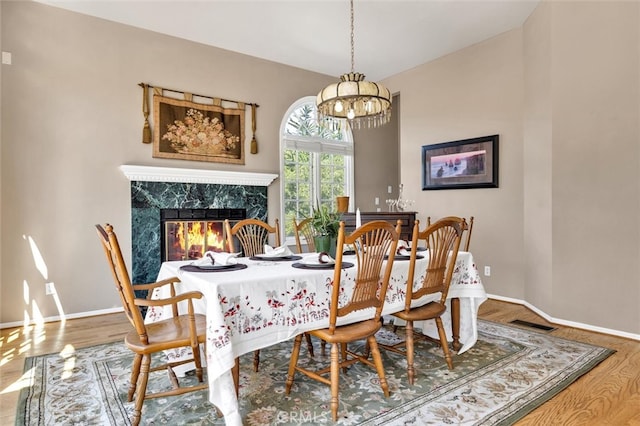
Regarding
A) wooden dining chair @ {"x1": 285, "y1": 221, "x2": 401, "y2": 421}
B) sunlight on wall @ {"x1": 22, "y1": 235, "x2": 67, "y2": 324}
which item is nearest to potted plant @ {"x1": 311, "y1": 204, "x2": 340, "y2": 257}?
wooden dining chair @ {"x1": 285, "y1": 221, "x2": 401, "y2": 421}

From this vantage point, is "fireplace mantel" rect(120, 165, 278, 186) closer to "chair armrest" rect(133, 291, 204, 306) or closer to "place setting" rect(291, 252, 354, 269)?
"place setting" rect(291, 252, 354, 269)

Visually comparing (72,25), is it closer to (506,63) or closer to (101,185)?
(101,185)

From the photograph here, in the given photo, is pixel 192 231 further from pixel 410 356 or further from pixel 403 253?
pixel 410 356

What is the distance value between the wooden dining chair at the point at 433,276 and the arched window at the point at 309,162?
3.09 meters

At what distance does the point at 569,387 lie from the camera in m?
2.28

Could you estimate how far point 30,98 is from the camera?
364 cm

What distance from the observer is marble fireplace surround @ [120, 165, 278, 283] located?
13.6ft

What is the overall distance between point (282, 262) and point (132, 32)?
3378 mm

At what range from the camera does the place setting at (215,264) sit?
7.11 feet

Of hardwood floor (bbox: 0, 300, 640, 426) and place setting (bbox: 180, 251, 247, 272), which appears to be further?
place setting (bbox: 180, 251, 247, 272)

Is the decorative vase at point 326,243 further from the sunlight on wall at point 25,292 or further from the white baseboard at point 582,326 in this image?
the sunlight on wall at point 25,292

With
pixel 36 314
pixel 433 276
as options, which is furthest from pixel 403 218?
pixel 36 314

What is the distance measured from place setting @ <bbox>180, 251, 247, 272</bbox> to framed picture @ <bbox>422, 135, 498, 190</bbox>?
3.45 m

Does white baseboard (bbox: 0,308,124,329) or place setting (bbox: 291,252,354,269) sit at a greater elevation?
place setting (bbox: 291,252,354,269)
